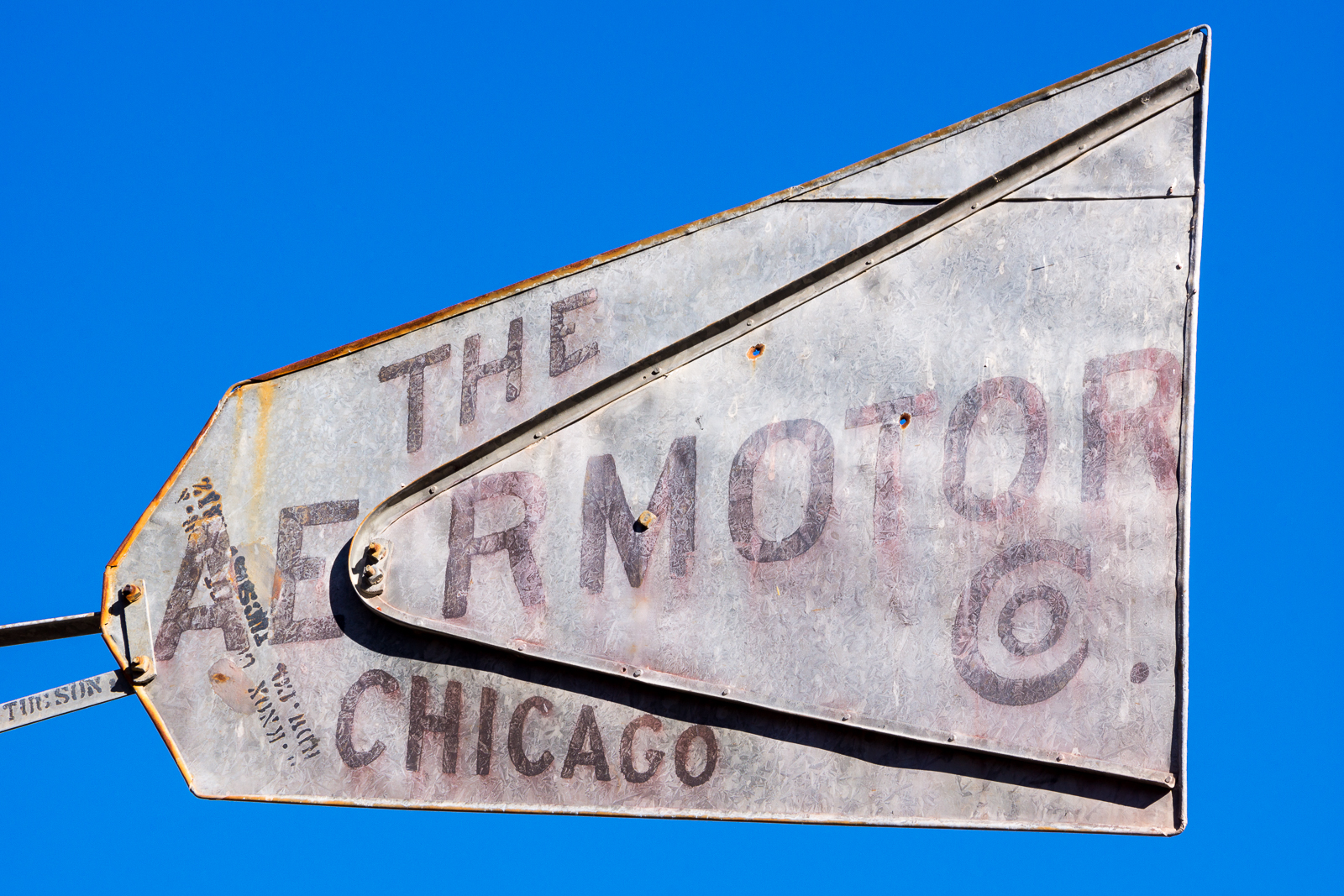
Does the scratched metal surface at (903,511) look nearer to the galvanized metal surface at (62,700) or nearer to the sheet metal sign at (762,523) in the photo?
the sheet metal sign at (762,523)

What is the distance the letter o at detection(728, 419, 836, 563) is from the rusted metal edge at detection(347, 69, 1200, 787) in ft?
1.98

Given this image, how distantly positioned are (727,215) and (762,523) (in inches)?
70.0

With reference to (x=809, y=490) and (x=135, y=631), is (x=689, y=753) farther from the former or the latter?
(x=135, y=631)

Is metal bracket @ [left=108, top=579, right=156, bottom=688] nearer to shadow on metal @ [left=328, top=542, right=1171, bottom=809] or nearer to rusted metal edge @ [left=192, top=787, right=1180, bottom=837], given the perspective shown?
rusted metal edge @ [left=192, top=787, right=1180, bottom=837]

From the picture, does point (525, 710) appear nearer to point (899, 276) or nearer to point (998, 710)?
point (998, 710)

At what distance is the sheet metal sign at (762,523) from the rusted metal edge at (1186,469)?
21 mm

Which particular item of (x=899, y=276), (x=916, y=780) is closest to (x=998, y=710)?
(x=916, y=780)

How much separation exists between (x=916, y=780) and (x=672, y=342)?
2698 mm

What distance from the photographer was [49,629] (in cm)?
795

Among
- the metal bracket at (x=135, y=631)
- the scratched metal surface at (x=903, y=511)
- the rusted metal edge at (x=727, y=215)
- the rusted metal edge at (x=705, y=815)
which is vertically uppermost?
A: the rusted metal edge at (x=727, y=215)

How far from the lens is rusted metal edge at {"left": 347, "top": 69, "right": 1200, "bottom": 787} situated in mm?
7836

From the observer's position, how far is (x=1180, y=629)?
23.4ft

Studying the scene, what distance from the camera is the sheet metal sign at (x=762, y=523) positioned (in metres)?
7.28

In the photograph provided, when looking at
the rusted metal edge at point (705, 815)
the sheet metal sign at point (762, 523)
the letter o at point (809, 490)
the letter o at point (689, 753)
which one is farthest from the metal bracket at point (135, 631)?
the letter o at point (809, 490)
